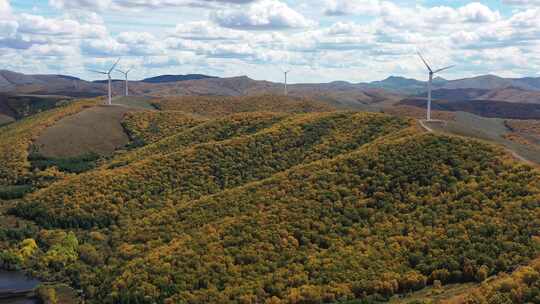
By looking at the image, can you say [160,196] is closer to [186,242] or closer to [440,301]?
[186,242]

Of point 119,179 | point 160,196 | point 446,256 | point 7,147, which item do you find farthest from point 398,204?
point 7,147

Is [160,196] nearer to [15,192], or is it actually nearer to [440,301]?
[15,192]

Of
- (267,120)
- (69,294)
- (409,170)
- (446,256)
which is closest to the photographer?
(446,256)

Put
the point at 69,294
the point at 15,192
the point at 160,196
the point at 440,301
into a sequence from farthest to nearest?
the point at 15,192 < the point at 160,196 < the point at 69,294 < the point at 440,301

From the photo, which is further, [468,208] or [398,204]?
[398,204]

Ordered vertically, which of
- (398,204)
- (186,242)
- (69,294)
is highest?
(398,204)

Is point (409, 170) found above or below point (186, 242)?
above
